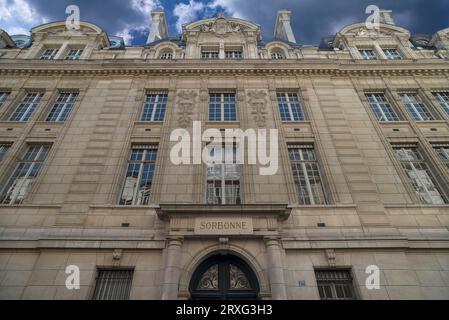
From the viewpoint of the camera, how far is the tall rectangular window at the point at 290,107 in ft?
41.4

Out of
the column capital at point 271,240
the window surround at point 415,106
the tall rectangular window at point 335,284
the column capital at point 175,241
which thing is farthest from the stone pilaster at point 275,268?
the window surround at point 415,106

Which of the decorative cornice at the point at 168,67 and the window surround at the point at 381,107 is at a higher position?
the decorative cornice at the point at 168,67

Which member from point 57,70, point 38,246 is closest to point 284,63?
point 57,70

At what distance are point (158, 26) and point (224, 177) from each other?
15228 millimetres

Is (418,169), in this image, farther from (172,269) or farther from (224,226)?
(172,269)

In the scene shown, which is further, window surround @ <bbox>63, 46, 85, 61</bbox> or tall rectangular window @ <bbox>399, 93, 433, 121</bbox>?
window surround @ <bbox>63, 46, 85, 61</bbox>

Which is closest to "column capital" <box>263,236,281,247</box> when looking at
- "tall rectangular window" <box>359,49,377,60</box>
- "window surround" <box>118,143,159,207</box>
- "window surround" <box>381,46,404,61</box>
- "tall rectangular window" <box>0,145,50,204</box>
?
"window surround" <box>118,143,159,207</box>

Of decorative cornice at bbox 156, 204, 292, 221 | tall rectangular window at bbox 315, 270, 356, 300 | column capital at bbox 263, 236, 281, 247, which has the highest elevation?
decorative cornice at bbox 156, 204, 292, 221

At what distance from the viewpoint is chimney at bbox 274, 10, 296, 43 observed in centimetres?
1894

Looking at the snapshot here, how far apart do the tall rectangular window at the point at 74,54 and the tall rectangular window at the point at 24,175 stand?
23.2 ft

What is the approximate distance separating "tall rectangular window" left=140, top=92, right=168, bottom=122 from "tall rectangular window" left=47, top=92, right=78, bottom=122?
3966 mm

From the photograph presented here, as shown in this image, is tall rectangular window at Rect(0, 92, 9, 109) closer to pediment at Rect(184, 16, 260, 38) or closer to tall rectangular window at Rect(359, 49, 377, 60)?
pediment at Rect(184, 16, 260, 38)

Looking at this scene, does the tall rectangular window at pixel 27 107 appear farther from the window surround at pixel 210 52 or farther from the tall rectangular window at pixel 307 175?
the tall rectangular window at pixel 307 175
